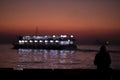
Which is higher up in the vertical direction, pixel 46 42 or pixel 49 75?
pixel 49 75

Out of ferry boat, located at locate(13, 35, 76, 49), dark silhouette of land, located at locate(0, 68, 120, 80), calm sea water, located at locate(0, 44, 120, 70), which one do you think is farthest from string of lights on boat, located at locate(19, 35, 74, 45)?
dark silhouette of land, located at locate(0, 68, 120, 80)

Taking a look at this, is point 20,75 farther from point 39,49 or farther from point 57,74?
point 39,49

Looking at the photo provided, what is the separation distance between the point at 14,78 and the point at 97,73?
53.5 inches

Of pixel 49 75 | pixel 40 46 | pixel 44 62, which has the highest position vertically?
pixel 49 75

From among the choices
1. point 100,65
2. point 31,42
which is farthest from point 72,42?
point 100,65

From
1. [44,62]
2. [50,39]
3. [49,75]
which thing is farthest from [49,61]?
[50,39]

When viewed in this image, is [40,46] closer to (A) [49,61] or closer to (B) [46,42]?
(B) [46,42]

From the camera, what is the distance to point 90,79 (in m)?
6.25

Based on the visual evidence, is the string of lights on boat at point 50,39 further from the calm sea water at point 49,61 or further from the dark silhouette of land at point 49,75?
the dark silhouette of land at point 49,75

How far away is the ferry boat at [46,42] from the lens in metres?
109

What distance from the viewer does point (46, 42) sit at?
113 meters

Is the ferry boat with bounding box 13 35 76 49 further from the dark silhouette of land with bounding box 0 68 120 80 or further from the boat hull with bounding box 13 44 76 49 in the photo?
the dark silhouette of land with bounding box 0 68 120 80

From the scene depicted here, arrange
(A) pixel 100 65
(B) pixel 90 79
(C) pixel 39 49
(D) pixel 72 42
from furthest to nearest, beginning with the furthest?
(C) pixel 39 49
(D) pixel 72 42
(A) pixel 100 65
(B) pixel 90 79

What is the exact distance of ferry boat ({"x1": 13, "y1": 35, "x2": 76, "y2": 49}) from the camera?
359ft
